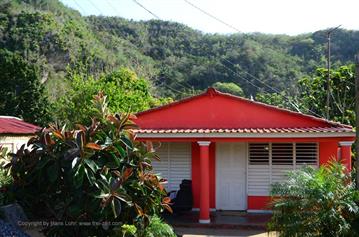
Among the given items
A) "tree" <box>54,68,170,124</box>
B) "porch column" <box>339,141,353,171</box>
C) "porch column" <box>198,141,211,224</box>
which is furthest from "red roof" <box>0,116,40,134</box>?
"porch column" <box>339,141,353,171</box>

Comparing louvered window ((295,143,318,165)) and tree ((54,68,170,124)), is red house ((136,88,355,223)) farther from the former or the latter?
tree ((54,68,170,124))

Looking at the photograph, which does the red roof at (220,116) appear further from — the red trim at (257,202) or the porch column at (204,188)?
the red trim at (257,202)

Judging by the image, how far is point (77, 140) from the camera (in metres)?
7.87

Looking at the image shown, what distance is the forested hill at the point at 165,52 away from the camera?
44.7 metres

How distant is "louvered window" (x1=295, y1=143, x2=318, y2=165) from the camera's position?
43.9 feet

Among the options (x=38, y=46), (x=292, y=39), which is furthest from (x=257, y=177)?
(x=292, y=39)

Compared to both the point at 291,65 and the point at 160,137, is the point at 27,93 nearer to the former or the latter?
the point at 160,137

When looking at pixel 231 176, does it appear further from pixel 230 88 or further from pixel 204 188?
pixel 230 88

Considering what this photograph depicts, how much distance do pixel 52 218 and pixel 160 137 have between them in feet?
15.6

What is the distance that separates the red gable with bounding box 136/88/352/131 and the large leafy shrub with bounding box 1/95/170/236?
5.17 m

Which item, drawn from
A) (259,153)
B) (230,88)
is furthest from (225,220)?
(230,88)

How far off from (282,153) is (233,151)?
142cm

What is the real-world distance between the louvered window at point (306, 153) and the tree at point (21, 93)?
60.7ft

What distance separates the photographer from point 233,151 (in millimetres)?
13742
